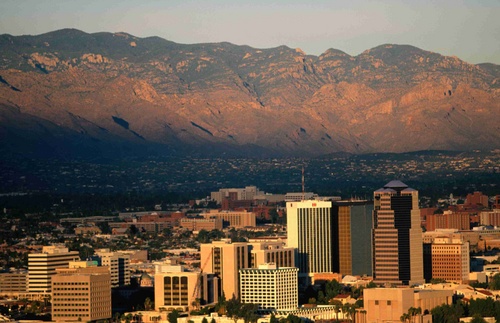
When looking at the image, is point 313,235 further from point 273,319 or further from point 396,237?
point 273,319

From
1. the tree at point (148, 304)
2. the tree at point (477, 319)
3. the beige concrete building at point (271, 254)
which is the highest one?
the beige concrete building at point (271, 254)

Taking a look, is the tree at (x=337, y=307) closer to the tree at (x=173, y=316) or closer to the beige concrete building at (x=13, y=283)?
the tree at (x=173, y=316)

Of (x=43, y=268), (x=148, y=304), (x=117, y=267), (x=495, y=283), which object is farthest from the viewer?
(x=117, y=267)

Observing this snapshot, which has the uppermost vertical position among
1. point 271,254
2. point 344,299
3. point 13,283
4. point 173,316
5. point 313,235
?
point 313,235

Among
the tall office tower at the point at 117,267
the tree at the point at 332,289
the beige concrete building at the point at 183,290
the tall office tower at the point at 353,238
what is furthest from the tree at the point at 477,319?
the tall office tower at the point at 117,267

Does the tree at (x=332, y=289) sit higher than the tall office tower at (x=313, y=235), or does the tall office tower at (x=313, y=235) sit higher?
the tall office tower at (x=313, y=235)

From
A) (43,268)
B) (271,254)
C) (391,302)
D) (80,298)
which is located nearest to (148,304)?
(80,298)
